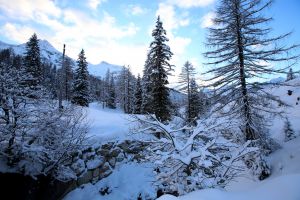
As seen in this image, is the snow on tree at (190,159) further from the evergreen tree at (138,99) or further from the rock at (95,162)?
the evergreen tree at (138,99)

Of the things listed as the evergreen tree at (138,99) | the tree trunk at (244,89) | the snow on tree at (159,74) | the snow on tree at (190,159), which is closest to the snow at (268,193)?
the snow on tree at (190,159)

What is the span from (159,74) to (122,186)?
10995mm

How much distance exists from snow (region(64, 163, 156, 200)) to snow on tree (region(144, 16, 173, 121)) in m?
6.49

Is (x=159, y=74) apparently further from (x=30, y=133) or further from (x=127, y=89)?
(x=127, y=89)

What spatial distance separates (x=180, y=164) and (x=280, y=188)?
2495 millimetres

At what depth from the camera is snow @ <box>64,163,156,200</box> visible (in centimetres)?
1573

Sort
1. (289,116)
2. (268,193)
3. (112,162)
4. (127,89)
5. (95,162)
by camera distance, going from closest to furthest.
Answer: (268,193), (95,162), (112,162), (289,116), (127,89)

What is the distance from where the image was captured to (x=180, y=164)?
6.80m

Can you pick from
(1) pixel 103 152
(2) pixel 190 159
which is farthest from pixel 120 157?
(2) pixel 190 159

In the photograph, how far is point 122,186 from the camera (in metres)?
16.6

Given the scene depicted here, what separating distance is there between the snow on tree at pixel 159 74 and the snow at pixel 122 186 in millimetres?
6489

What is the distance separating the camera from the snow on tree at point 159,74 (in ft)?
77.0

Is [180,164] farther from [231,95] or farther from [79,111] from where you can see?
[79,111]

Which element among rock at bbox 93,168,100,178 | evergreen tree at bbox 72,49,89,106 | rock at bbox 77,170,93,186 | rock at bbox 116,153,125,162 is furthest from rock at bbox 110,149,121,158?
evergreen tree at bbox 72,49,89,106
